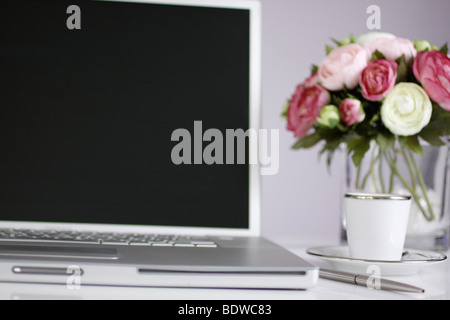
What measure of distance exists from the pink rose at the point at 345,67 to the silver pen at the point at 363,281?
0.33 metres

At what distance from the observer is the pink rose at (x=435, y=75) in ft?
2.27

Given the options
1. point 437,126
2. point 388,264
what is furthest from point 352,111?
point 388,264

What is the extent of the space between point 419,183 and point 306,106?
0.27 metres

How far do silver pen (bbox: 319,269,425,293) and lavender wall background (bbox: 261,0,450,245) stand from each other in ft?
2.99

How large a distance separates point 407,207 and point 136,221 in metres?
0.39

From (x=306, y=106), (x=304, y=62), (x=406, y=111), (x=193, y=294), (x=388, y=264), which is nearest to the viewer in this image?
(x=193, y=294)

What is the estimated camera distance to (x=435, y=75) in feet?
2.28

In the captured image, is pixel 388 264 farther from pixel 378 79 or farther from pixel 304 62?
pixel 304 62

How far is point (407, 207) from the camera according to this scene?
0.64m

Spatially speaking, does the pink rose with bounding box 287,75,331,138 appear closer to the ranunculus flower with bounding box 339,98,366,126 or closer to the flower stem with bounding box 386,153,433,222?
the ranunculus flower with bounding box 339,98,366,126

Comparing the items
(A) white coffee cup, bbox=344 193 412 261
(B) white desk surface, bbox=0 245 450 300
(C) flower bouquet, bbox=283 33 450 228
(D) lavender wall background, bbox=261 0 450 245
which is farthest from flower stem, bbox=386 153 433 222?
(D) lavender wall background, bbox=261 0 450 245

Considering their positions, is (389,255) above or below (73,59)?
below
